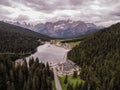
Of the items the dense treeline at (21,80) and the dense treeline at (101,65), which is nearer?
the dense treeline at (21,80)

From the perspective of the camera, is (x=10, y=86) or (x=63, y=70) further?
(x=63, y=70)

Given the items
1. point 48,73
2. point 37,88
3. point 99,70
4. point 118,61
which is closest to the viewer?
point 37,88

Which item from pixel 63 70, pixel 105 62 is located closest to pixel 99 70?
pixel 105 62

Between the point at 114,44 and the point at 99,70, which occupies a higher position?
the point at 114,44

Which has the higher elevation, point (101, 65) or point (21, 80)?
point (21, 80)

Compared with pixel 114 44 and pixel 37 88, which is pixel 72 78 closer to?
pixel 37 88

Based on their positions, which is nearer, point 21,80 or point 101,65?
point 21,80

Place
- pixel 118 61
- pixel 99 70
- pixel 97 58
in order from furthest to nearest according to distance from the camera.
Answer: pixel 97 58
pixel 118 61
pixel 99 70

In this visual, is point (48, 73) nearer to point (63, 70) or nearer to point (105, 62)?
point (63, 70)

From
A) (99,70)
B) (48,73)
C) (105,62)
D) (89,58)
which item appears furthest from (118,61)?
(48,73)

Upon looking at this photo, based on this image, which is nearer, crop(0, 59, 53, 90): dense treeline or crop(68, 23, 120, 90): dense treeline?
crop(0, 59, 53, 90): dense treeline
